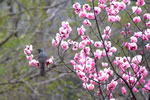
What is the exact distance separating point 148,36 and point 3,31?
592 centimetres

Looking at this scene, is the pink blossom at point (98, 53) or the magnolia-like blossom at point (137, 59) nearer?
the magnolia-like blossom at point (137, 59)

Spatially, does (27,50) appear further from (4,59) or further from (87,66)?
(4,59)

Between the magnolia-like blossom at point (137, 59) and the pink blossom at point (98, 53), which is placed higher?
the pink blossom at point (98, 53)

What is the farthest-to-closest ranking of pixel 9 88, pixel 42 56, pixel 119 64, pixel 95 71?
pixel 9 88, pixel 95 71, pixel 119 64, pixel 42 56

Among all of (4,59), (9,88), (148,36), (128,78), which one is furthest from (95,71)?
(4,59)

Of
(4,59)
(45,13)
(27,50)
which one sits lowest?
(4,59)

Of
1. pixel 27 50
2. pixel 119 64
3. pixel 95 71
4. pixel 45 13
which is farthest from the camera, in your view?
pixel 45 13

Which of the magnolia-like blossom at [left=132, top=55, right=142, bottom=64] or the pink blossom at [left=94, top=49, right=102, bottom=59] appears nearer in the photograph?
the magnolia-like blossom at [left=132, top=55, right=142, bottom=64]

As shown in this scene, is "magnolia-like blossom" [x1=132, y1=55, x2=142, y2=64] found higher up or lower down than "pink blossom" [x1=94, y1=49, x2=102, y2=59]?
lower down

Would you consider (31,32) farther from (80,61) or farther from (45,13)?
(80,61)

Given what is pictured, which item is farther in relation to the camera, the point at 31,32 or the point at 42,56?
the point at 31,32

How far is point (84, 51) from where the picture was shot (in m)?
2.96

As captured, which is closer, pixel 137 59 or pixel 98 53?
pixel 137 59

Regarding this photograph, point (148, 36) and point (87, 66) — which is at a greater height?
point (148, 36)
